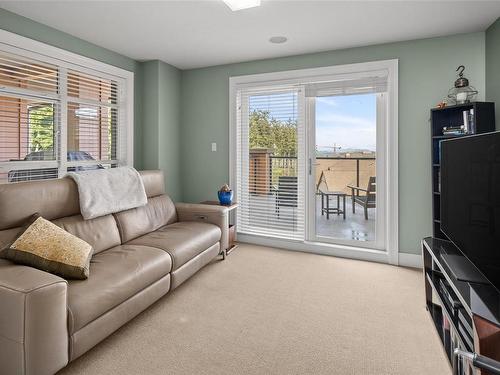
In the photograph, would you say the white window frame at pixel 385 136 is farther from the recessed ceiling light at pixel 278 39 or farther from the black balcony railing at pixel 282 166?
the recessed ceiling light at pixel 278 39

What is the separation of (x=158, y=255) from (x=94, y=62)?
2355 millimetres

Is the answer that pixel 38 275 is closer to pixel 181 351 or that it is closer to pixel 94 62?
pixel 181 351

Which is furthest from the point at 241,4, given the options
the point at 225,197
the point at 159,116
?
the point at 225,197

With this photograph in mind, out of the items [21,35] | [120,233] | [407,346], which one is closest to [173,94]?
[21,35]

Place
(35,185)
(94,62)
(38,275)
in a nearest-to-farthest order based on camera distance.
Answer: (38,275)
(35,185)
(94,62)

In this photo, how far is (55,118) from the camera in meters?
3.11

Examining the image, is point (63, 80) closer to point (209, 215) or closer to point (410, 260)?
point (209, 215)

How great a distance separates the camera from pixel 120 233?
2.89m

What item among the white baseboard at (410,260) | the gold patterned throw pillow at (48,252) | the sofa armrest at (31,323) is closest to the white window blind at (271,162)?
the white baseboard at (410,260)

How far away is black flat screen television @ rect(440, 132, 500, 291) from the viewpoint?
1488 millimetres

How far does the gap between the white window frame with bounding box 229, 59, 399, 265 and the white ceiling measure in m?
0.26

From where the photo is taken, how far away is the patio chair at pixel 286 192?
13.1 feet

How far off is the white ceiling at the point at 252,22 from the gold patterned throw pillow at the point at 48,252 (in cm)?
187

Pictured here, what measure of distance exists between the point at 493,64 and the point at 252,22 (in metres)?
2.25
